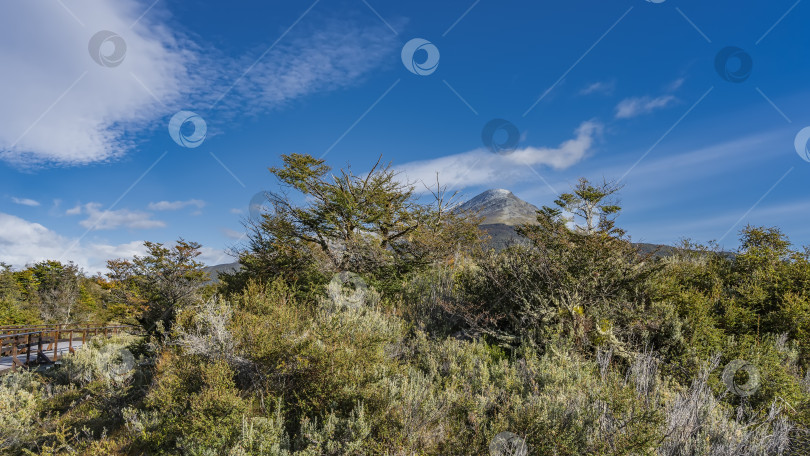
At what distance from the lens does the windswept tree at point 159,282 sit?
13.8 metres

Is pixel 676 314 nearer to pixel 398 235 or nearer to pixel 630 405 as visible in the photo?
pixel 630 405

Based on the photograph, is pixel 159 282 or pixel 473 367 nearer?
pixel 473 367

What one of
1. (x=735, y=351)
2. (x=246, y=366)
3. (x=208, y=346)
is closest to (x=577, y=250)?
(x=735, y=351)

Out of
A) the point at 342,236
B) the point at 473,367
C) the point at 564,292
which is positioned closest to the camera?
the point at 473,367

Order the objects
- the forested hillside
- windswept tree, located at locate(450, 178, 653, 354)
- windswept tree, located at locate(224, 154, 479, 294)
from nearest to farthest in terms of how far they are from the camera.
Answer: the forested hillside < windswept tree, located at locate(450, 178, 653, 354) < windswept tree, located at locate(224, 154, 479, 294)

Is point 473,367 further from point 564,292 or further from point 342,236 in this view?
point 342,236

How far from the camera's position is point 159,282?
1814cm

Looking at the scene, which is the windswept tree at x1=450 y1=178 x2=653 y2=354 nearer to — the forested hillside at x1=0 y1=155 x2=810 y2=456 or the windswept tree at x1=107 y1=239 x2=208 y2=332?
the forested hillside at x1=0 y1=155 x2=810 y2=456

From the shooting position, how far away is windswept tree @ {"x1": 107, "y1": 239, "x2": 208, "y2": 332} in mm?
13781

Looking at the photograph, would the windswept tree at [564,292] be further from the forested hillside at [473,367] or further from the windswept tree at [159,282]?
the windswept tree at [159,282]

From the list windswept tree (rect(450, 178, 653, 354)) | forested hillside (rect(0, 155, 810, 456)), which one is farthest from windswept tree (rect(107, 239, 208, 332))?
windswept tree (rect(450, 178, 653, 354))

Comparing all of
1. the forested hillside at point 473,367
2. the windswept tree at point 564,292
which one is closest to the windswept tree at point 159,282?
the forested hillside at point 473,367

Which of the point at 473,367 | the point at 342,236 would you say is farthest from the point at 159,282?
the point at 473,367

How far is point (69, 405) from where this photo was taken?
8344 millimetres
